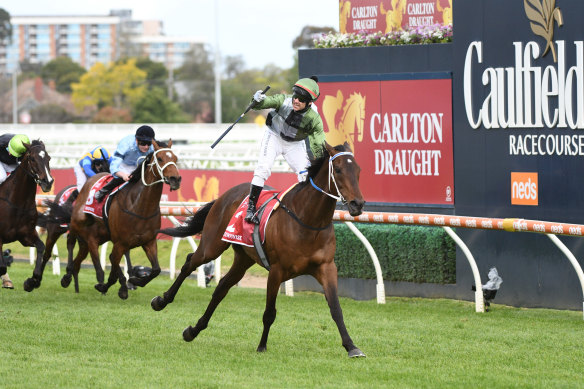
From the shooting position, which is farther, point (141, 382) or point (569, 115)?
point (569, 115)

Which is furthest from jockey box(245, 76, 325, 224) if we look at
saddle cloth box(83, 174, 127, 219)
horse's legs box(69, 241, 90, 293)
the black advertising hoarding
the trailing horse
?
horse's legs box(69, 241, 90, 293)

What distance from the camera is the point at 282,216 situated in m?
7.04

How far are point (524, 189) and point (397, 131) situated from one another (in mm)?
1695

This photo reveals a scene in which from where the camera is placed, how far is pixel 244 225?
7277mm

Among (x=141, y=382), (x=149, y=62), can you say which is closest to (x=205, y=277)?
(x=141, y=382)

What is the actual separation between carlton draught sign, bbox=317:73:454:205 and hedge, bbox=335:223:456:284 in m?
0.38

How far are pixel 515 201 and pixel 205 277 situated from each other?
12.4ft

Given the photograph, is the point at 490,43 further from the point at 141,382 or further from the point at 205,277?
the point at 141,382

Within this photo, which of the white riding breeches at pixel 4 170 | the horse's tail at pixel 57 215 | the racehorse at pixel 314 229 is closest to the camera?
the racehorse at pixel 314 229

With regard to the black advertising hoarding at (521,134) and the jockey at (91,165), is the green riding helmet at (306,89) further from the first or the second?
the jockey at (91,165)

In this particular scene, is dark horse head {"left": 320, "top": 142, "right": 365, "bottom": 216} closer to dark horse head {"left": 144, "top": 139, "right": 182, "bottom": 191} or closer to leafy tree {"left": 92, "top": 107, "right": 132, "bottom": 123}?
dark horse head {"left": 144, "top": 139, "right": 182, "bottom": 191}

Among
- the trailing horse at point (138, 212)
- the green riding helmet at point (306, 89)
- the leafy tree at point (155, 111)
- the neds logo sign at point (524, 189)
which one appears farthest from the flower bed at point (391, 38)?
the leafy tree at point (155, 111)

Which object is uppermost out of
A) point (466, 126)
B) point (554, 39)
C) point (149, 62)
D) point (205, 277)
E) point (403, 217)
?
point (149, 62)

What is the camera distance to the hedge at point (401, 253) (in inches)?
395
